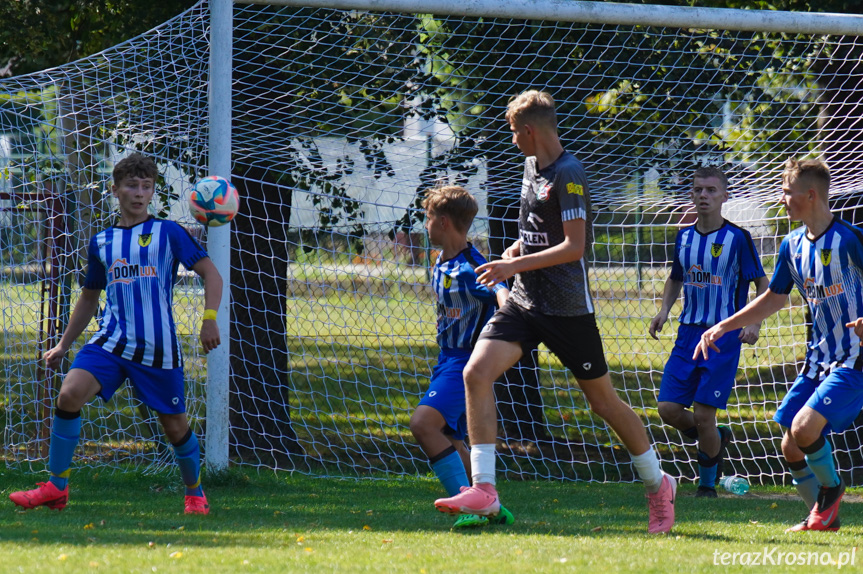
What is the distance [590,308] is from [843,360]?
4.13ft

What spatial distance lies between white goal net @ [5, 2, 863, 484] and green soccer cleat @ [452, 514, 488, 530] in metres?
2.74

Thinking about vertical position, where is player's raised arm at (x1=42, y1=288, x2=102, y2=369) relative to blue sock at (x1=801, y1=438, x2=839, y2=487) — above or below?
above

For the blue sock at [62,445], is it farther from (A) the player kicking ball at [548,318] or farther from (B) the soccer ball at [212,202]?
(A) the player kicking ball at [548,318]

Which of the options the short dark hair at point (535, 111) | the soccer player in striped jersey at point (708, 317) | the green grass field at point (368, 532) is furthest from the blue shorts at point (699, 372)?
the short dark hair at point (535, 111)

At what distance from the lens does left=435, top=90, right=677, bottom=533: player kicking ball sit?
151 inches

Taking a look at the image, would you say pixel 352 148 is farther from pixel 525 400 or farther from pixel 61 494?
pixel 61 494

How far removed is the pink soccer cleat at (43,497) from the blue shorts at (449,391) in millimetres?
1801

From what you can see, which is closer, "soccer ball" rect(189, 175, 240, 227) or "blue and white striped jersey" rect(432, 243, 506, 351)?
"blue and white striped jersey" rect(432, 243, 506, 351)

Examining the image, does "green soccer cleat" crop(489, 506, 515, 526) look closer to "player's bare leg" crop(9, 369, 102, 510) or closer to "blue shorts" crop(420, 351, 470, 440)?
"blue shorts" crop(420, 351, 470, 440)

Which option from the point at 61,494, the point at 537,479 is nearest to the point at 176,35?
the point at 61,494

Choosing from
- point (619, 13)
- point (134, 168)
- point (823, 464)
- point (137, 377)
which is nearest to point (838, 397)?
point (823, 464)

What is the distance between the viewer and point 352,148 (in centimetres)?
744

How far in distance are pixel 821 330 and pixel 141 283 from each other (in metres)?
3.21

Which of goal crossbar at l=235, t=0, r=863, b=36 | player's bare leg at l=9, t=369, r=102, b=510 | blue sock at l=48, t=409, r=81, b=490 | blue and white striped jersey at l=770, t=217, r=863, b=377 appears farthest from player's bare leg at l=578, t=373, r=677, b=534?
goal crossbar at l=235, t=0, r=863, b=36
